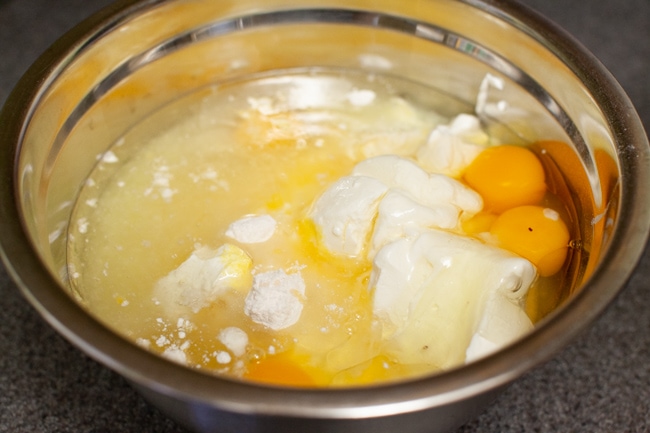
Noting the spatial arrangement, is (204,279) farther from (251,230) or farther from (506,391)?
(506,391)

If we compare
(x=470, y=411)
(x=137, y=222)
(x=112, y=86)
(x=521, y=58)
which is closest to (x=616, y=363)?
(x=470, y=411)

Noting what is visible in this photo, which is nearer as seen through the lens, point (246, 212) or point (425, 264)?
point (425, 264)

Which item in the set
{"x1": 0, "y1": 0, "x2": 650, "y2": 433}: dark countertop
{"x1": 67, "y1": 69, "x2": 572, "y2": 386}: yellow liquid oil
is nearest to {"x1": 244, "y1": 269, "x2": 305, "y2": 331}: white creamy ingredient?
{"x1": 67, "y1": 69, "x2": 572, "y2": 386}: yellow liquid oil

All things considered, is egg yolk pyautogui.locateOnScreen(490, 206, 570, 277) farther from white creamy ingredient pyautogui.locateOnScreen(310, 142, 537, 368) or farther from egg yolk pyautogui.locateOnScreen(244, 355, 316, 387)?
egg yolk pyautogui.locateOnScreen(244, 355, 316, 387)

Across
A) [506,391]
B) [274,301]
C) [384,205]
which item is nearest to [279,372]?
[274,301]

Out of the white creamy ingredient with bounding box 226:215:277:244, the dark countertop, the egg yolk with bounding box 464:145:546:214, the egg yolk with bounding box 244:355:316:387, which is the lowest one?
the dark countertop

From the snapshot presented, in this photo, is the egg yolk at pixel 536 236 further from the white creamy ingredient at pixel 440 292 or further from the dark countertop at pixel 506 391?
the dark countertop at pixel 506 391

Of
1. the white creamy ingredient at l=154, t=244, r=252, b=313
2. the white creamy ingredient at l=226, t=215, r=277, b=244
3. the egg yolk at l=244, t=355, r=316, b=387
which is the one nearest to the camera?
the egg yolk at l=244, t=355, r=316, b=387
